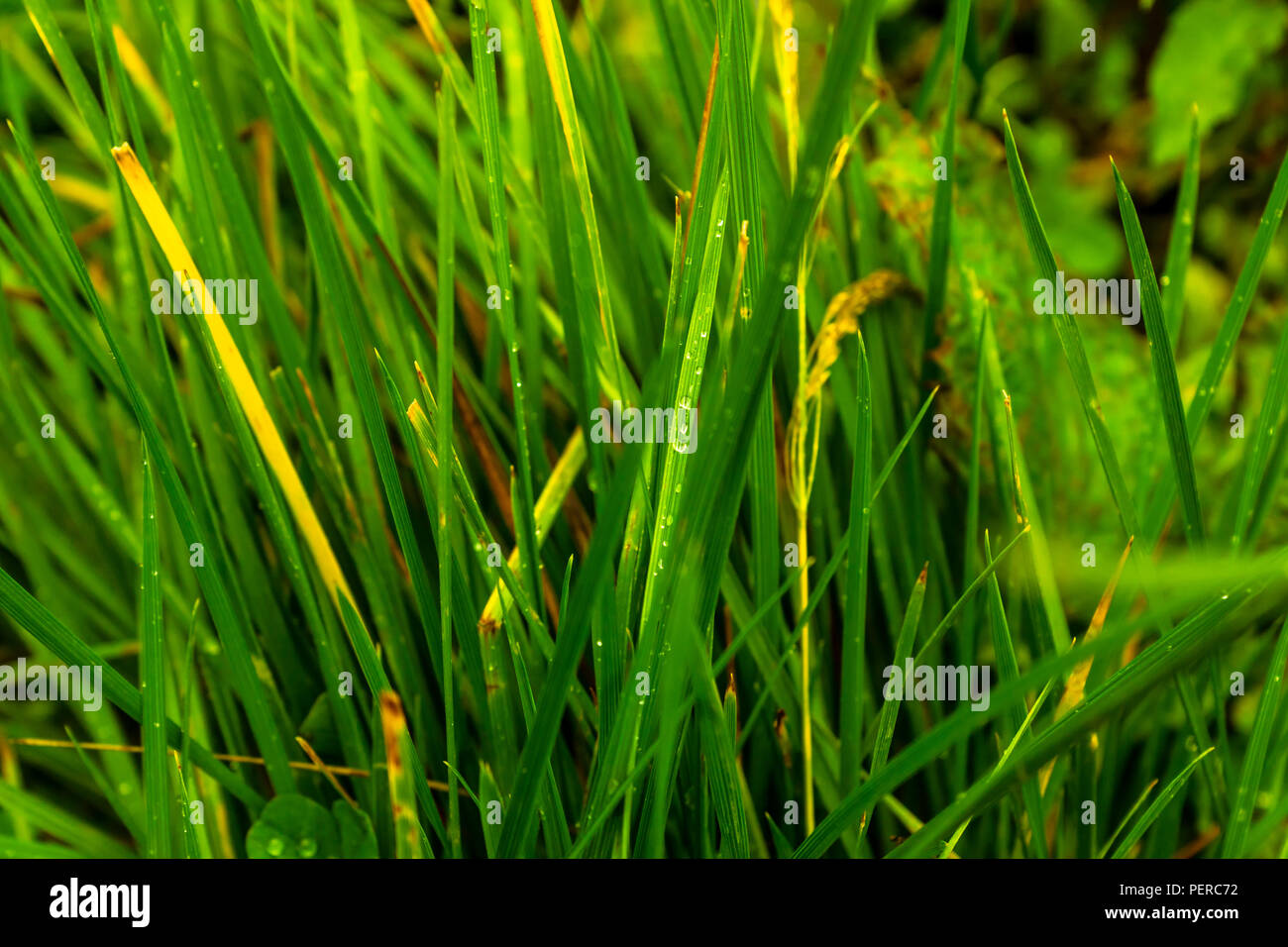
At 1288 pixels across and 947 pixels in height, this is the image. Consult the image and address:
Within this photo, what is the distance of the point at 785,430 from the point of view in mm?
575

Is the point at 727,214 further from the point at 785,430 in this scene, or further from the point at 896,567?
the point at 896,567

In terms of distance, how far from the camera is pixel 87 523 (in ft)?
2.08

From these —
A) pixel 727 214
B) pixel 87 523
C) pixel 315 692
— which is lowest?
pixel 315 692

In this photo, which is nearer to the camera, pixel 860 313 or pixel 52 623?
pixel 52 623

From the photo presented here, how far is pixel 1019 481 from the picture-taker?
47 cm

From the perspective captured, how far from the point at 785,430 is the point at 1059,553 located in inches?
9.2
